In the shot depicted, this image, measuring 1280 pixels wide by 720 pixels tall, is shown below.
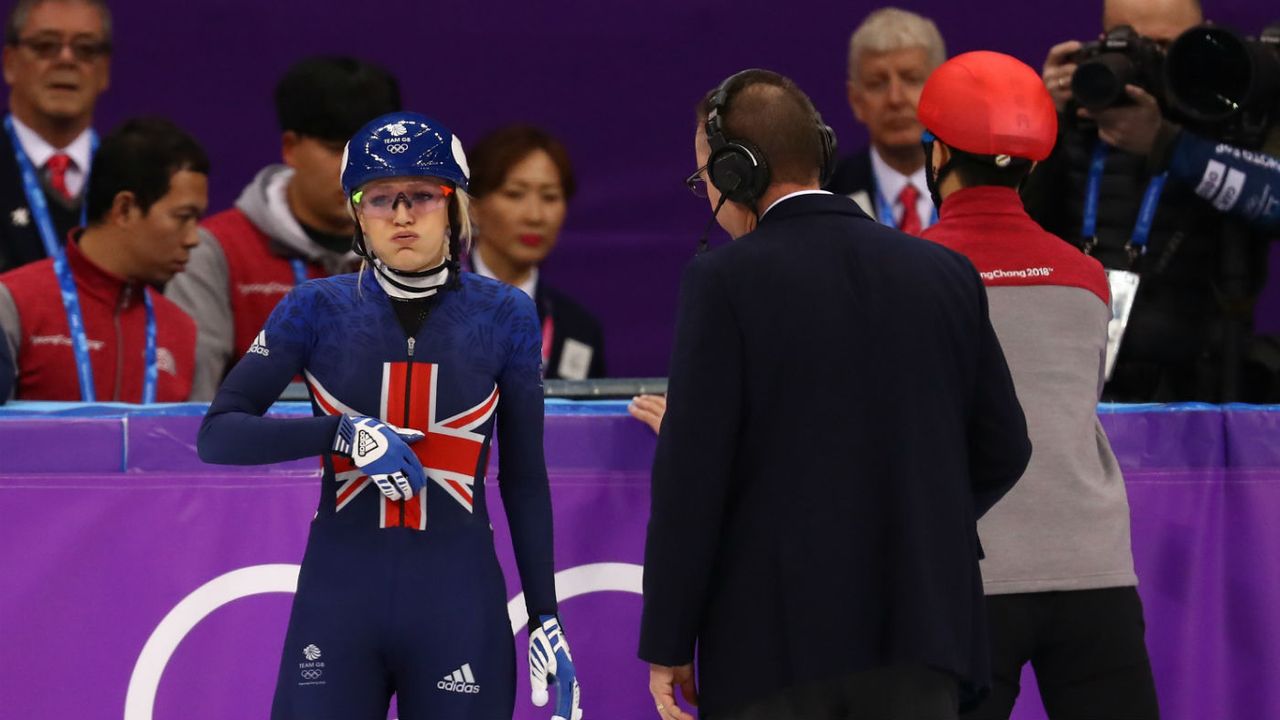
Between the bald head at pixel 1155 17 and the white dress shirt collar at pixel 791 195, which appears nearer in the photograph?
the white dress shirt collar at pixel 791 195

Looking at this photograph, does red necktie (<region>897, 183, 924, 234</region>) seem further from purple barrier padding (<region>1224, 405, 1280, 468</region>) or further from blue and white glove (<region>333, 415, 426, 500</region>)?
blue and white glove (<region>333, 415, 426, 500</region>)

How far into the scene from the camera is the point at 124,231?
535 cm

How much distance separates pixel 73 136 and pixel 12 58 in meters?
0.35

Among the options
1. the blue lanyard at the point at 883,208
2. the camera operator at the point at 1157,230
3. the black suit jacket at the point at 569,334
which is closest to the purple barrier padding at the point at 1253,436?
the camera operator at the point at 1157,230

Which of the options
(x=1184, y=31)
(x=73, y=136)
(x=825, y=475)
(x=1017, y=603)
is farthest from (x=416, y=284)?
(x=73, y=136)

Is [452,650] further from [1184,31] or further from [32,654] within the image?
[1184,31]

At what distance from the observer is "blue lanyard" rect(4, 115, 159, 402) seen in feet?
16.7

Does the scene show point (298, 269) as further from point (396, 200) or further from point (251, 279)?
point (396, 200)

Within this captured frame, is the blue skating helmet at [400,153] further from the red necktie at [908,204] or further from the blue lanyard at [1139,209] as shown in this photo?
the red necktie at [908,204]

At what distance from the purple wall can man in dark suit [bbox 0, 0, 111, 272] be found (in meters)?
1.60

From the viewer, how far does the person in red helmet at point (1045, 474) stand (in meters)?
3.60

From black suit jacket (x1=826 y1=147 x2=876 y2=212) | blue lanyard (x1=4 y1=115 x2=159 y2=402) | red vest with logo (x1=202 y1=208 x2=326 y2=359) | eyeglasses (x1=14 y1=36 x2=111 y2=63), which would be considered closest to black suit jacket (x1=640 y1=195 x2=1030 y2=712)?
blue lanyard (x1=4 y1=115 x2=159 y2=402)

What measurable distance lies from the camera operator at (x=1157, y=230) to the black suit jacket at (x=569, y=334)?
180 cm

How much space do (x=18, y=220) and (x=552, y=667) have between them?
3342mm
